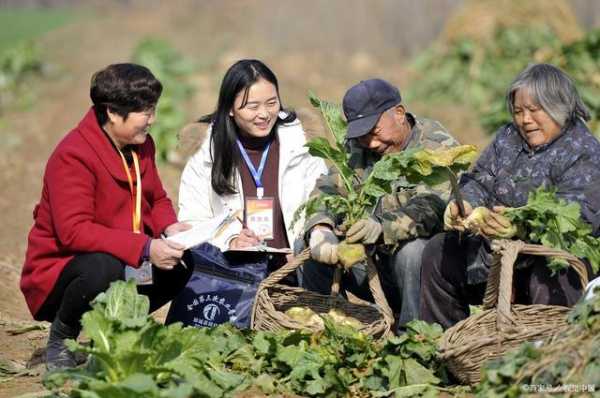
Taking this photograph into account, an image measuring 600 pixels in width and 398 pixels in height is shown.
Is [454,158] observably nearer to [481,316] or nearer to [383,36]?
[481,316]

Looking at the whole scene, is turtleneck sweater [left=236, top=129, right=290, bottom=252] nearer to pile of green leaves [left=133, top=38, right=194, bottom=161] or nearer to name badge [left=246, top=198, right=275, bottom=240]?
name badge [left=246, top=198, right=275, bottom=240]

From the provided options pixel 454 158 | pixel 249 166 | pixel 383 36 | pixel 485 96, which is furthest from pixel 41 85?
pixel 454 158

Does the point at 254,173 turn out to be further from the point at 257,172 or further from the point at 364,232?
the point at 364,232

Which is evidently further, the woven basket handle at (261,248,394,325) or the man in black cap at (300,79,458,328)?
the man in black cap at (300,79,458,328)

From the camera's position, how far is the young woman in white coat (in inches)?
226

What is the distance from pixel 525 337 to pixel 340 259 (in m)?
0.94

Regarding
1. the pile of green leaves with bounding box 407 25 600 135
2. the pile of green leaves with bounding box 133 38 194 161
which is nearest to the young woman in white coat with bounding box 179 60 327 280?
the pile of green leaves with bounding box 133 38 194 161

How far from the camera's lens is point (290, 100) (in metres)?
13.7

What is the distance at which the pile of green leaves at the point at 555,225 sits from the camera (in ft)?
15.4

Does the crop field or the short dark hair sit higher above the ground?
the crop field

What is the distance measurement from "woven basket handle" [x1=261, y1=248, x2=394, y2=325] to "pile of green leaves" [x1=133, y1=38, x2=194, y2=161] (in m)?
6.14

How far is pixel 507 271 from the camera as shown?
176 inches

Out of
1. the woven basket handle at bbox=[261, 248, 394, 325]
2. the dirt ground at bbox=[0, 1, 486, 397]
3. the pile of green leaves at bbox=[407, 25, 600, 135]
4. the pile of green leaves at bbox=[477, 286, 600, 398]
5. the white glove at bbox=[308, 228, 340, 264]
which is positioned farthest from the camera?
the pile of green leaves at bbox=[407, 25, 600, 135]

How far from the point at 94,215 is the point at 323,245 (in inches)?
44.1
